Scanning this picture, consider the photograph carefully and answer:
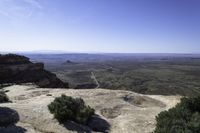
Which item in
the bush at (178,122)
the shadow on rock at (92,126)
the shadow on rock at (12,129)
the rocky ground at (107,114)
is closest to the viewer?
the bush at (178,122)

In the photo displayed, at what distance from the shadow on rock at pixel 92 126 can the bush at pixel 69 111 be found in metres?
0.32

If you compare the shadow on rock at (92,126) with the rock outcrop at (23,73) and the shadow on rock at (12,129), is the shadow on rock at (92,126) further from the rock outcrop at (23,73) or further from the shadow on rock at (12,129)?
the rock outcrop at (23,73)

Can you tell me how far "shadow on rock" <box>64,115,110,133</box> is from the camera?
613 inches

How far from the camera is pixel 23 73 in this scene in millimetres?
47500

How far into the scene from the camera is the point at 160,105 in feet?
80.7

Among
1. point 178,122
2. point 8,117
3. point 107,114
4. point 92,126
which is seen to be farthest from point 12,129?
point 178,122

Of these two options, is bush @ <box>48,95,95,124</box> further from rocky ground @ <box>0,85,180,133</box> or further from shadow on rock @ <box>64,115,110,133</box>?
rocky ground @ <box>0,85,180,133</box>

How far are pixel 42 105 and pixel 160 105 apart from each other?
10.3 metres

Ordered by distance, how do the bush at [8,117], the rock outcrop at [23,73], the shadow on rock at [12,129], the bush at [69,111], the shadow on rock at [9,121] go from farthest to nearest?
the rock outcrop at [23,73] → the bush at [69,111] → the bush at [8,117] → the shadow on rock at [9,121] → the shadow on rock at [12,129]

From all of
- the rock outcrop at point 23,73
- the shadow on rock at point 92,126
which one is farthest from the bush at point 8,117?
the rock outcrop at point 23,73

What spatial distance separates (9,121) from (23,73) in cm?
3245

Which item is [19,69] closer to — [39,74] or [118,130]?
[39,74]

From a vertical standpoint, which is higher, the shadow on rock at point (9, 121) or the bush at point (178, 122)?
the bush at point (178, 122)

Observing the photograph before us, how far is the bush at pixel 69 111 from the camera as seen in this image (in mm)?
16297
